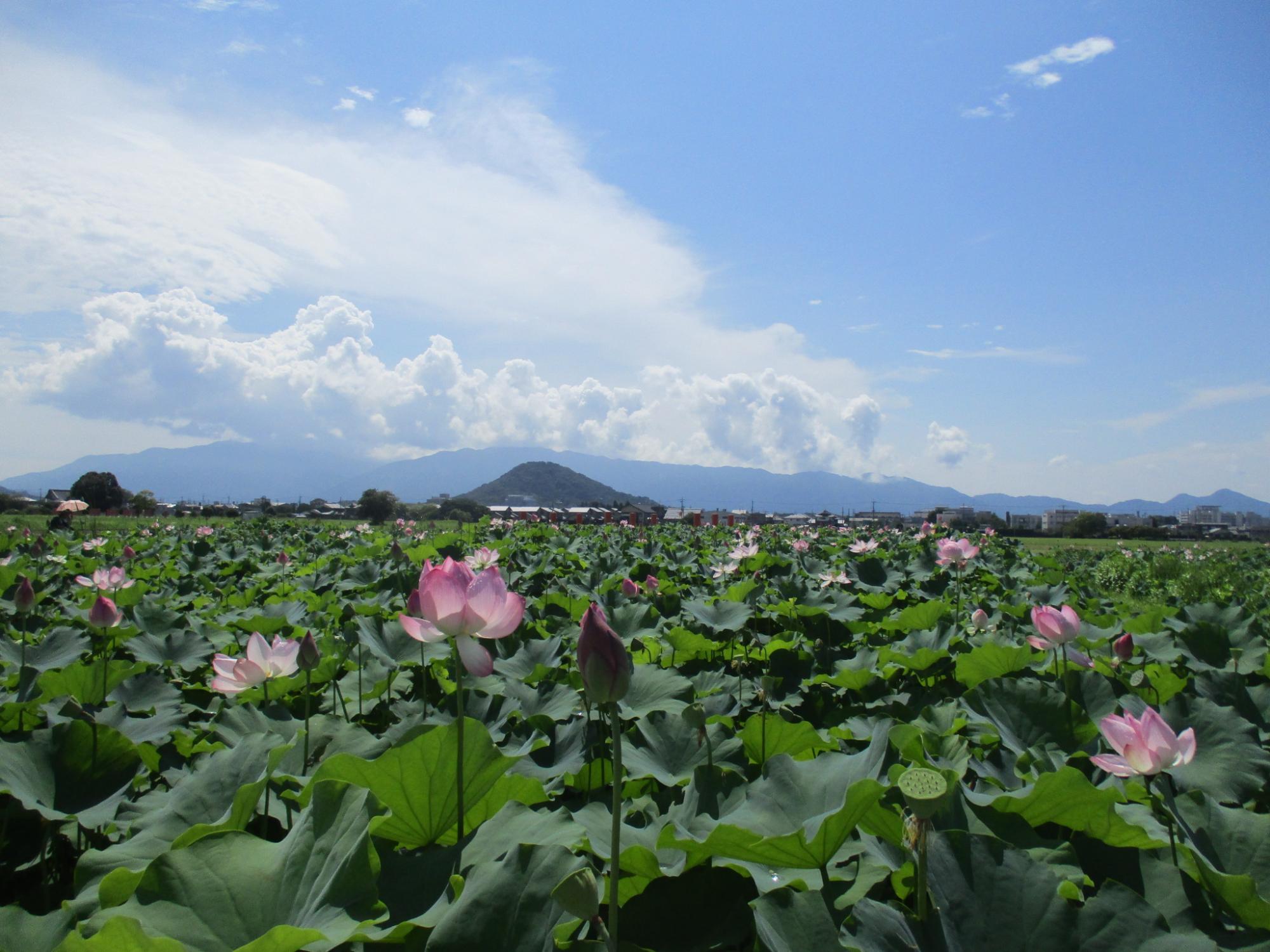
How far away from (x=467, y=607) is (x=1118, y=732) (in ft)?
3.65

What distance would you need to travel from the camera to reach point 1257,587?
7.89 m

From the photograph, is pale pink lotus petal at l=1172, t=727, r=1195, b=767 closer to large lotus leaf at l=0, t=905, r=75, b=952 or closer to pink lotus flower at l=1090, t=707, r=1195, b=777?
pink lotus flower at l=1090, t=707, r=1195, b=777

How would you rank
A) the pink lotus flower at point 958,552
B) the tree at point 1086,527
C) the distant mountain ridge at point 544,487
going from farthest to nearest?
1. the distant mountain ridge at point 544,487
2. the tree at point 1086,527
3. the pink lotus flower at point 958,552

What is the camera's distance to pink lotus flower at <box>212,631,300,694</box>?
170cm

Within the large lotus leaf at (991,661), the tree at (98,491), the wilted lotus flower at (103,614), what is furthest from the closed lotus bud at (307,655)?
the tree at (98,491)

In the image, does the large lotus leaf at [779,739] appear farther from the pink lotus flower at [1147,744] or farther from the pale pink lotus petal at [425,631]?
the pale pink lotus petal at [425,631]

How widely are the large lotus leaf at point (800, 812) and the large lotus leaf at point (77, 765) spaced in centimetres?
127

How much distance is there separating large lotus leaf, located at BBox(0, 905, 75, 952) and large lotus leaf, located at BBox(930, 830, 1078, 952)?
114 centimetres

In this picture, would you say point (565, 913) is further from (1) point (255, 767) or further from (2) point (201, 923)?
(1) point (255, 767)

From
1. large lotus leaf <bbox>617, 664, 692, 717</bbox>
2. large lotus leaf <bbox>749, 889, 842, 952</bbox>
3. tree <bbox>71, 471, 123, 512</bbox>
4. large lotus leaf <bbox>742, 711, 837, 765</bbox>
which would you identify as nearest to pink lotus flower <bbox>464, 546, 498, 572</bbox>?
large lotus leaf <bbox>617, 664, 692, 717</bbox>

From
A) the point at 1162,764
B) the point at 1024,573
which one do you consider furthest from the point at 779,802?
the point at 1024,573

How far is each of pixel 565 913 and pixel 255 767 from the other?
0.81m

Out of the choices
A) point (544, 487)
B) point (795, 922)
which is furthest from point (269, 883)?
point (544, 487)

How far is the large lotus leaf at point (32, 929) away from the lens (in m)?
0.92
